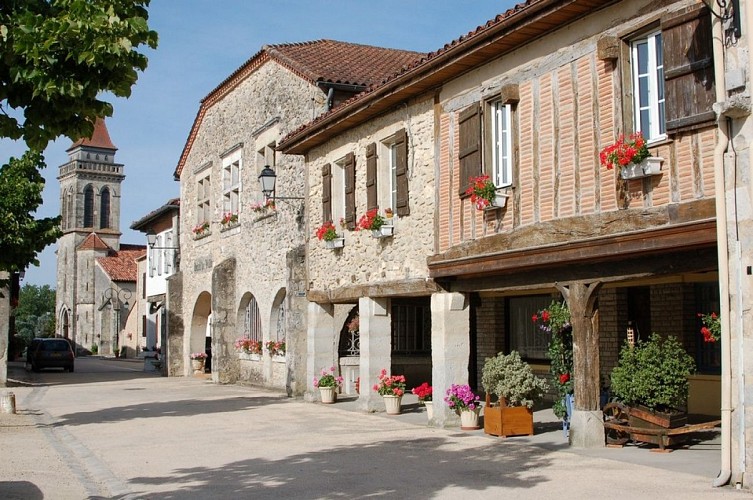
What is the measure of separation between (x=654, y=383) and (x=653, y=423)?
0.52 meters

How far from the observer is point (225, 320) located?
80.2ft

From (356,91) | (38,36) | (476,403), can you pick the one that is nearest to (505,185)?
(476,403)

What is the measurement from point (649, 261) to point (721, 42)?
8.16 ft

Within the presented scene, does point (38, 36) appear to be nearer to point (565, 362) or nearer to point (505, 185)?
point (505, 185)

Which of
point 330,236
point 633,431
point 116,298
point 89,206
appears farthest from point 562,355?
point 89,206

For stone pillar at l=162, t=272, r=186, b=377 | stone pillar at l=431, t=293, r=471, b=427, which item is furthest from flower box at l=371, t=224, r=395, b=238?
stone pillar at l=162, t=272, r=186, b=377

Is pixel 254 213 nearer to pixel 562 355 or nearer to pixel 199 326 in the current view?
pixel 199 326

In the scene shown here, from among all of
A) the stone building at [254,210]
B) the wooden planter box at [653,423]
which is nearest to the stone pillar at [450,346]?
the wooden planter box at [653,423]

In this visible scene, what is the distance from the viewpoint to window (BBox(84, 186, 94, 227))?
2955 inches

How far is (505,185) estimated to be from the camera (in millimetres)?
11461

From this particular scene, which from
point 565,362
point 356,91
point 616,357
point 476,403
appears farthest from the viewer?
point 356,91

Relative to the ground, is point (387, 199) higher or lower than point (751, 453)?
higher

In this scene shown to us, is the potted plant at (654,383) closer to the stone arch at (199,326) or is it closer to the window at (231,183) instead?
the window at (231,183)

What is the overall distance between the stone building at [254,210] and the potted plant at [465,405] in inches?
249
